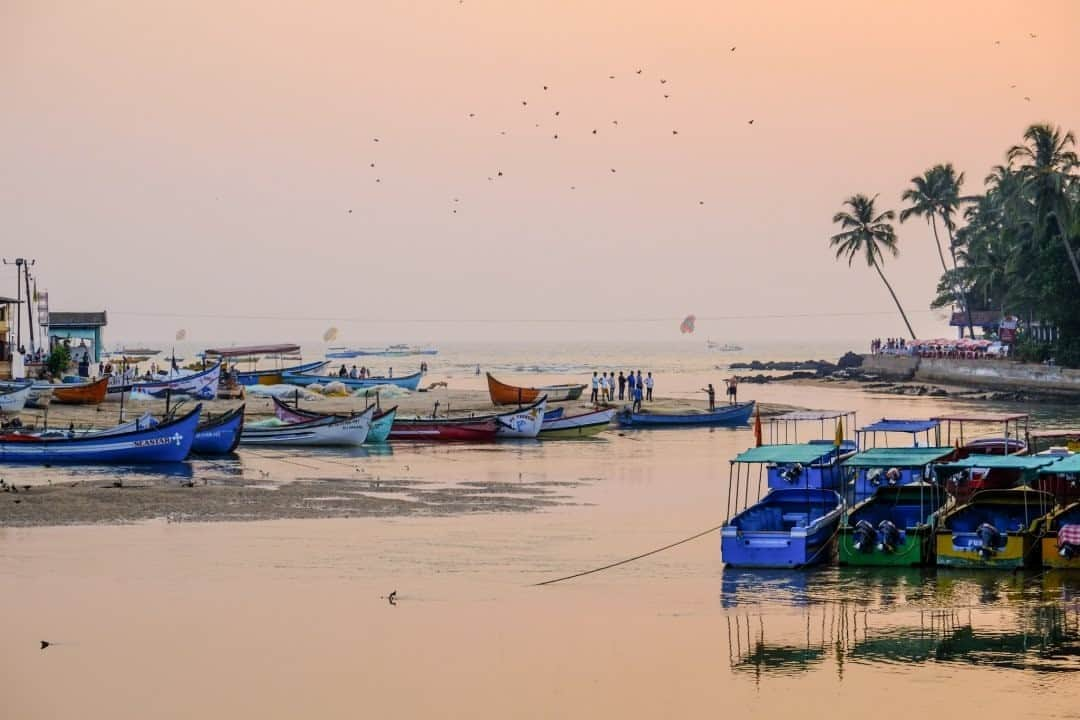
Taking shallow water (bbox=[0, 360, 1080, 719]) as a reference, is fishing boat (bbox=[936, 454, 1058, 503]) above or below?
above

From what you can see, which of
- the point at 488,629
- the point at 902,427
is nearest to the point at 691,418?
the point at 902,427

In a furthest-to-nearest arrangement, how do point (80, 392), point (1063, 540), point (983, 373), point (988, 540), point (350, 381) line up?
point (983, 373) < point (350, 381) < point (80, 392) < point (988, 540) < point (1063, 540)

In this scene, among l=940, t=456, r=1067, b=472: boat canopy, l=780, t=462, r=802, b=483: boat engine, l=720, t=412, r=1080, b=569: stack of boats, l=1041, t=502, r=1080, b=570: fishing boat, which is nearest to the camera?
l=1041, t=502, r=1080, b=570: fishing boat

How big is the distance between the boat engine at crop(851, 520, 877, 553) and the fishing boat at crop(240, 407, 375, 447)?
26095 mm

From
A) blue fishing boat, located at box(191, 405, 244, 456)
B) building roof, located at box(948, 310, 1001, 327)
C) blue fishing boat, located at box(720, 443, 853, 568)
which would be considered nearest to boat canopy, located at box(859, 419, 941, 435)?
blue fishing boat, located at box(720, 443, 853, 568)

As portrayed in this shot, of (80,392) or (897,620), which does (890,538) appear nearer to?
(897,620)

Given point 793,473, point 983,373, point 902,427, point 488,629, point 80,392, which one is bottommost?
point 488,629

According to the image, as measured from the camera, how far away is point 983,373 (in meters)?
87.4

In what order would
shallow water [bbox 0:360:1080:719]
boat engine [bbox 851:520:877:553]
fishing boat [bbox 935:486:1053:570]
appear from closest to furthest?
shallow water [bbox 0:360:1080:719] < fishing boat [bbox 935:486:1053:570] < boat engine [bbox 851:520:877:553]

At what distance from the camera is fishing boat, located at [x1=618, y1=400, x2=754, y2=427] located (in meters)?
60.1

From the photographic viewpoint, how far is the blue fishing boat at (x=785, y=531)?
25.6 metres

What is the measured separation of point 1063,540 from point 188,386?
48.3 metres

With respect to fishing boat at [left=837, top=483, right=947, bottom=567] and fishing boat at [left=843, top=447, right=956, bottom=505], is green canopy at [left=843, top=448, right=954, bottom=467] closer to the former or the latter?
fishing boat at [left=843, top=447, right=956, bottom=505]

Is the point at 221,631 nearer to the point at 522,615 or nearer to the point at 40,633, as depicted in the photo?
the point at 40,633
